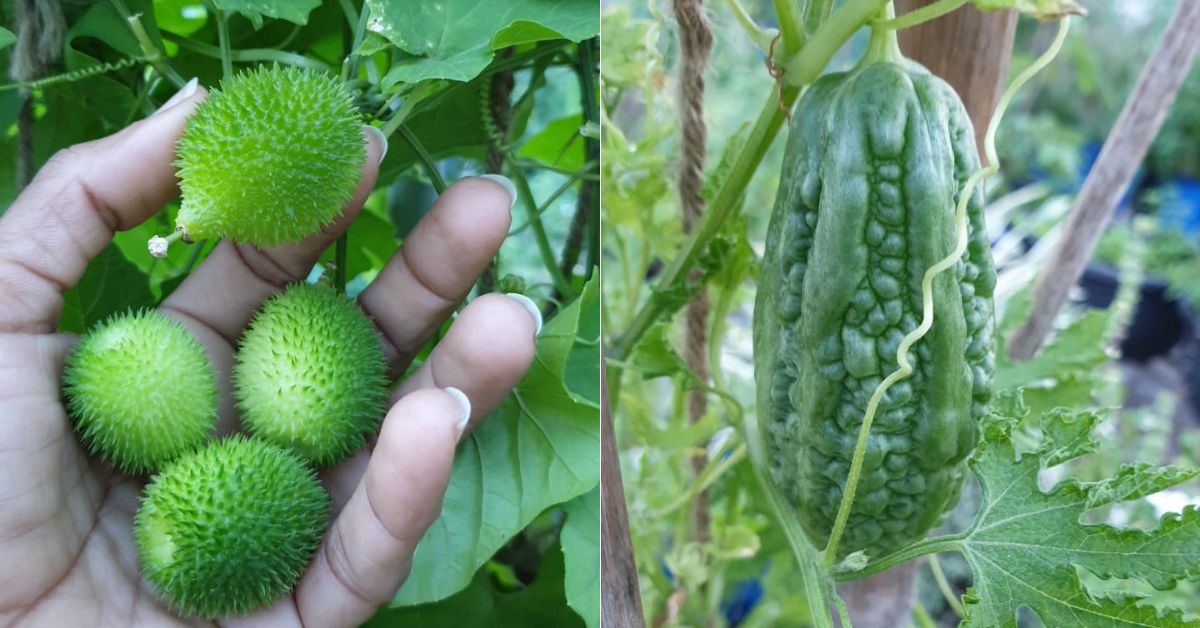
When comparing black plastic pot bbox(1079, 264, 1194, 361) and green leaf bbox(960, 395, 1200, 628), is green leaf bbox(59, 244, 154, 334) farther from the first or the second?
black plastic pot bbox(1079, 264, 1194, 361)

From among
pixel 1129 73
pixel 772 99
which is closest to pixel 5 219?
pixel 772 99

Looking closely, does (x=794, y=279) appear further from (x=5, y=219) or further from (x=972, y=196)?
(x=5, y=219)

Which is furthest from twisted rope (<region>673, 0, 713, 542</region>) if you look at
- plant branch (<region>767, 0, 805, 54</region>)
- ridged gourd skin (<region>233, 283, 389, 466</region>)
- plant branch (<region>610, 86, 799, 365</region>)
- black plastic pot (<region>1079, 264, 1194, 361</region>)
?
black plastic pot (<region>1079, 264, 1194, 361</region>)

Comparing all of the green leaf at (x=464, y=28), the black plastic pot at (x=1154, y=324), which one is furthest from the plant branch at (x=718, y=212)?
the black plastic pot at (x=1154, y=324)

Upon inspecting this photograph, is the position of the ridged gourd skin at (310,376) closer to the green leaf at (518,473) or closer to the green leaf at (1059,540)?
the green leaf at (518,473)

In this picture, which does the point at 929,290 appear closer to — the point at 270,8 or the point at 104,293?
the point at 270,8

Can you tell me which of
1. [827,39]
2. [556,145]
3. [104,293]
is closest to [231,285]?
[104,293]
